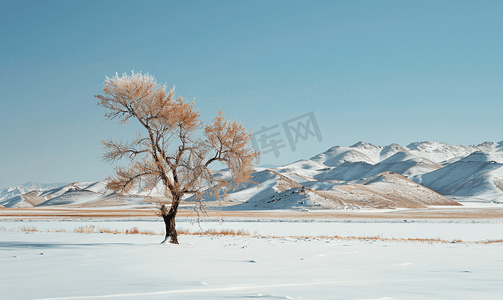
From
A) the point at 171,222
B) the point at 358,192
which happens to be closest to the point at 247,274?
the point at 171,222

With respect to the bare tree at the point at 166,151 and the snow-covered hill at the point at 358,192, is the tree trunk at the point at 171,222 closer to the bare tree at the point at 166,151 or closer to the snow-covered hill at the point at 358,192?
the bare tree at the point at 166,151

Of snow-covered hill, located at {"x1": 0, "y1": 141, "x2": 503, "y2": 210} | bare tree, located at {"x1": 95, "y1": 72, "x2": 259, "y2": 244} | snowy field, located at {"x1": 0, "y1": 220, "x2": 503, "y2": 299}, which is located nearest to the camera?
snowy field, located at {"x1": 0, "y1": 220, "x2": 503, "y2": 299}

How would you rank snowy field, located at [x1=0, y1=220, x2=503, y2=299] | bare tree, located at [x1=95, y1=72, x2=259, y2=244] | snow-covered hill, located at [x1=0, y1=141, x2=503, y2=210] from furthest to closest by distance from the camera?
snow-covered hill, located at [x1=0, y1=141, x2=503, y2=210]
bare tree, located at [x1=95, y1=72, x2=259, y2=244]
snowy field, located at [x1=0, y1=220, x2=503, y2=299]

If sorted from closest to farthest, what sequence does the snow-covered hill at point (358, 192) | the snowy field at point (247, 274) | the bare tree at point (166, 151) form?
1. the snowy field at point (247, 274)
2. the bare tree at point (166, 151)
3. the snow-covered hill at point (358, 192)

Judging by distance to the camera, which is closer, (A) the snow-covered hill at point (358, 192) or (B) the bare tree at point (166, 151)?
(B) the bare tree at point (166, 151)

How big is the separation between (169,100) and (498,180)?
139 meters

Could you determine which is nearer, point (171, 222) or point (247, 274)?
point (247, 274)

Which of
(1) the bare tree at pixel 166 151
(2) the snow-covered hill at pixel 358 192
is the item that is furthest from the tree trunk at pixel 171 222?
(2) the snow-covered hill at pixel 358 192

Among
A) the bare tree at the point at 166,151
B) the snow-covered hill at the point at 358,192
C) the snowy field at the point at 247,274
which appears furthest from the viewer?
the snow-covered hill at the point at 358,192

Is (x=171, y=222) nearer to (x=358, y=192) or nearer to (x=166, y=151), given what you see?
(x=166, y=151)

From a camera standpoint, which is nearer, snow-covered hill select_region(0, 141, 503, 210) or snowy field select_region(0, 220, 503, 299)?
snowy field select_region(0, 220, 503, 299)

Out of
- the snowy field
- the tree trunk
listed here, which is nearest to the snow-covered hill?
the tree trunk

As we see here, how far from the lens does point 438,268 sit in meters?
9.50

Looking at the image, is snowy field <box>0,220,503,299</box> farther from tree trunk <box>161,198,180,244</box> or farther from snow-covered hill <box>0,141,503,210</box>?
snow-covered hill <box>0,141,503,210</box>
